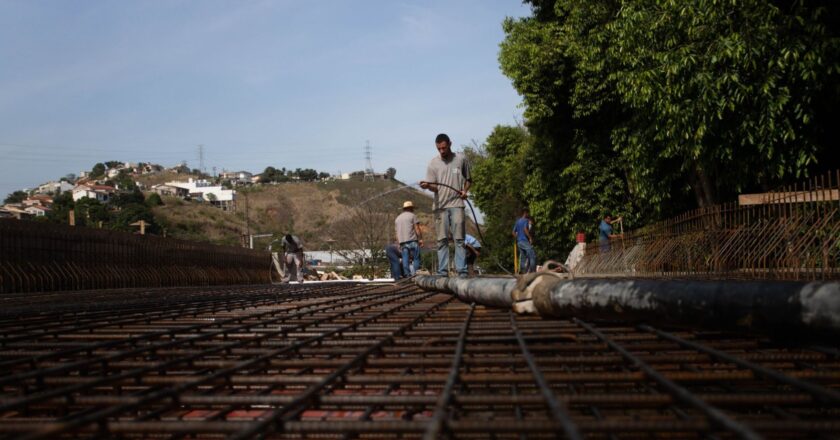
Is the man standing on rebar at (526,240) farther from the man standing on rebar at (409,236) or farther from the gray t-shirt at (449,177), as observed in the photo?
the gray t-shirt at (449,177)

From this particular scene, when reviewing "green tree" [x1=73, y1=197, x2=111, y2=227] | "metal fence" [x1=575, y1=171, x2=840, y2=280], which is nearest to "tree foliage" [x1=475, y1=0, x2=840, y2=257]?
"metal fence" [x1=575, y1=171, x2=840, y2=280]

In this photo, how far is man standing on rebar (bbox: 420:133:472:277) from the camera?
846 cm

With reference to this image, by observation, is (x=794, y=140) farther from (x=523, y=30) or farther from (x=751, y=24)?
(x=523, y=30)

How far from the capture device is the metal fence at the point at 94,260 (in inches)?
482

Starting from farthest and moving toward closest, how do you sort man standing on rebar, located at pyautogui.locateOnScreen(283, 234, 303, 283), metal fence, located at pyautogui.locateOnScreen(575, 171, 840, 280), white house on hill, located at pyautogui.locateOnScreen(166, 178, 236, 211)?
white house on hill, located at pyautogui.locateOnScreen(166, 178, 236, 211), man standing on rebar, located at pyautogui.locateOnScreen(283, 234, 303, 283), metal fence, located at pyautogui.locateOnScreen(575, 171, 840, 280)

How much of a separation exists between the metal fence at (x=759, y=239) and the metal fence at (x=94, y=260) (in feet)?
36.9

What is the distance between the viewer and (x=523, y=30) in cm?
2355

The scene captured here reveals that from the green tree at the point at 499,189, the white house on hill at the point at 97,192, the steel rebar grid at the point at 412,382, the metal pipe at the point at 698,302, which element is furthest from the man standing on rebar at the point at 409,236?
the white house on hill at the point at 97,192

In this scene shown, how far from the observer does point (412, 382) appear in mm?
2051

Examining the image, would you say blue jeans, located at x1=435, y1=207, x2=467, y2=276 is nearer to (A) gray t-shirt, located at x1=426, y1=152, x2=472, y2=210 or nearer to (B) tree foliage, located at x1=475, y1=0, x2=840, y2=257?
(A) gray t-shirt, located at x1=426, y1=152, x2=472, y2=210

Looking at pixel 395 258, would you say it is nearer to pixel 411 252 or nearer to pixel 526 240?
pixel 411 252

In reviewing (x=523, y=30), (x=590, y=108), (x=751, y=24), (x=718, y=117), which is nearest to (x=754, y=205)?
(x=718, y=117)

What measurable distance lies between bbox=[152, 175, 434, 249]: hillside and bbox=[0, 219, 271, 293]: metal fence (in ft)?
166

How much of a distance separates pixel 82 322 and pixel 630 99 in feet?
40.8
